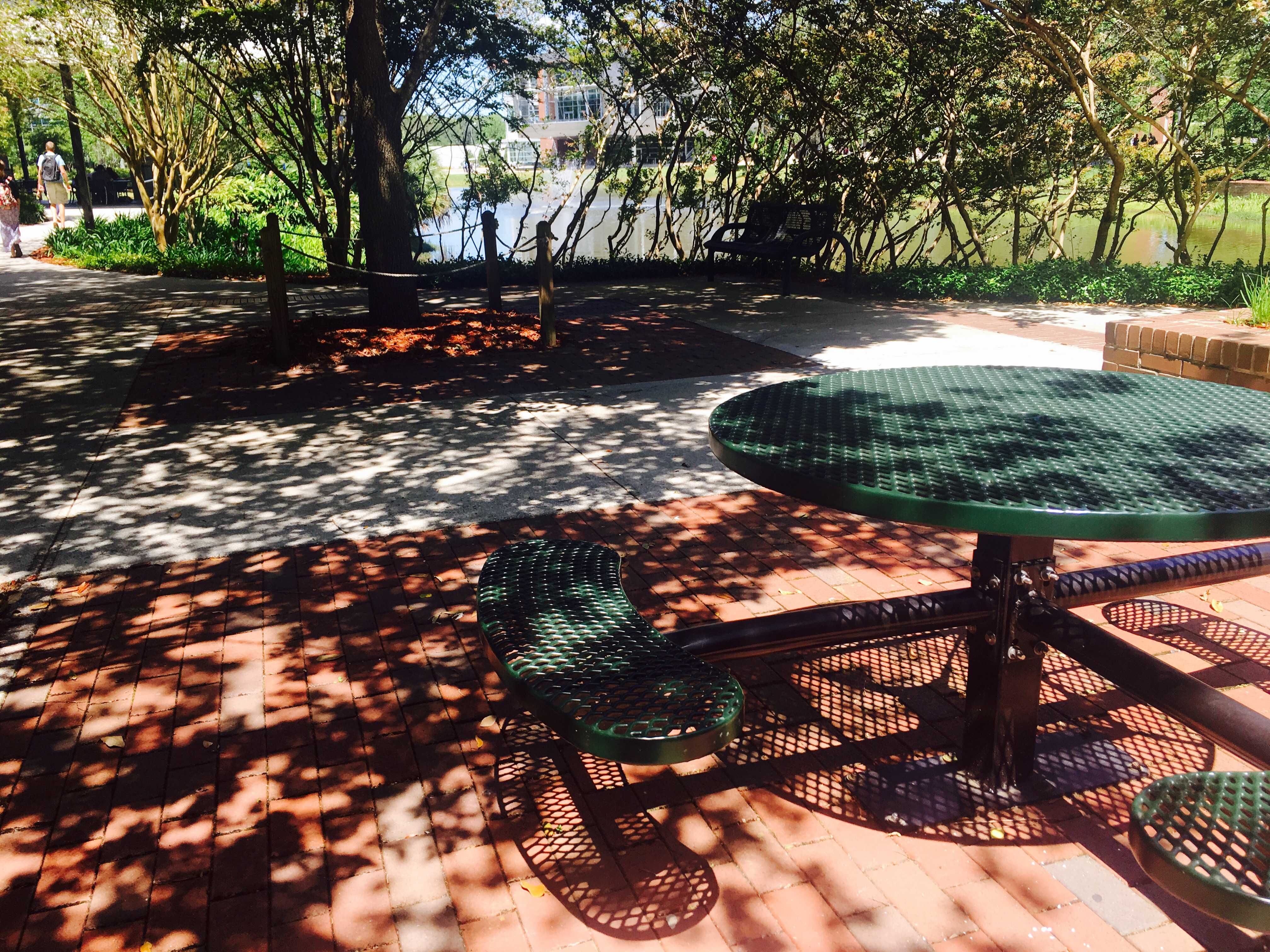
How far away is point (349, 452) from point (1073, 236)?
12312mm

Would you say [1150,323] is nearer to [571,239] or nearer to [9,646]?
[9,646]

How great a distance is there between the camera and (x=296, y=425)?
6625 millimetres

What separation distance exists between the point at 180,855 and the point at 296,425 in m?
4.47

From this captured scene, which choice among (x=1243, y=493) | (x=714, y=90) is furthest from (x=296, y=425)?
(x=714, y=90)

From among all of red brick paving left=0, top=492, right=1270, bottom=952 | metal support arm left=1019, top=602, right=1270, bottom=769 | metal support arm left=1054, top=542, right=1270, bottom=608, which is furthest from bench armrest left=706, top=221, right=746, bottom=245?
metal support arm left=1019, top=602, right=1270, bottom=769

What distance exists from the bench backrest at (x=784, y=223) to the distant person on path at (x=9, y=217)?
14916mm

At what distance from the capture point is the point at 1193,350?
505 centimetres

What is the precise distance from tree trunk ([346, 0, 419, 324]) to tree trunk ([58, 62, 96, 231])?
422 inches

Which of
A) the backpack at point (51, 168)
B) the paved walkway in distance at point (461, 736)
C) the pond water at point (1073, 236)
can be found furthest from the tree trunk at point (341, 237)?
the backpack at point (51, 168)

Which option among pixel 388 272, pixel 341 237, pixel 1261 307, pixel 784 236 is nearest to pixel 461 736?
pixel 1261 307

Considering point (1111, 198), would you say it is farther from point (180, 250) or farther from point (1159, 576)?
point (180, 250)

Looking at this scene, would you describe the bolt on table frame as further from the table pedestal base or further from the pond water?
the pond water

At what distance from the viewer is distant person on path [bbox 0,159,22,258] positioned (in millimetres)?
18875

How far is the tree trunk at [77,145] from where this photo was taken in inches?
668
